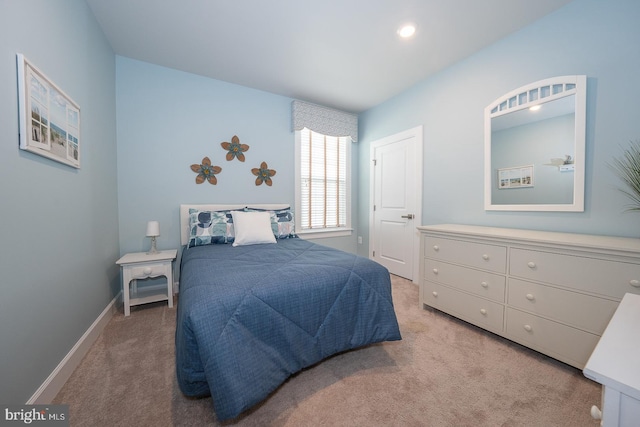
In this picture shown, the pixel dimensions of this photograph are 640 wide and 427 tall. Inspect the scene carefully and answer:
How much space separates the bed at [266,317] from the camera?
1.13 m

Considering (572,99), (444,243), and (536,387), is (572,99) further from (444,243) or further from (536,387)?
(536,387)

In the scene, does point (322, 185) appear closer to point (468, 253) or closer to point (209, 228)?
point (209, 228)

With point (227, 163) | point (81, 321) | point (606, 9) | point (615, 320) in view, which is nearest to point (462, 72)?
point (606, 9)

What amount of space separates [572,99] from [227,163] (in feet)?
11.4

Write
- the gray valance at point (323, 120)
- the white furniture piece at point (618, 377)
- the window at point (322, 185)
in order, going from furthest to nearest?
1. the window at point (322, 185)
2. the gray valance at point (323, 120)
3. the white furniture piece at point (618, 377)

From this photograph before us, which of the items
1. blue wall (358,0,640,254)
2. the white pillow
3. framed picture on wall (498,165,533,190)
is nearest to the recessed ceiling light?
blue wall (358,0,640,254)

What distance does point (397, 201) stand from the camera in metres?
3.48

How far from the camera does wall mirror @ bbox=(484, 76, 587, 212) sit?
187 cm

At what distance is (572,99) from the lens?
1881mm

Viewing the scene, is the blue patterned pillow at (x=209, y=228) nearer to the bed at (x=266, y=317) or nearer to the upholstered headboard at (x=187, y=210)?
the upholstered headboard at (x=187, y=210)

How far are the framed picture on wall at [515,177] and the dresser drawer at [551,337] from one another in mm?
1124

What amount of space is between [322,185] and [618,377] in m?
3.57

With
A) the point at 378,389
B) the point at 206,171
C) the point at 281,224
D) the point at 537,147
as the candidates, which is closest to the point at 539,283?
the point at 537,147

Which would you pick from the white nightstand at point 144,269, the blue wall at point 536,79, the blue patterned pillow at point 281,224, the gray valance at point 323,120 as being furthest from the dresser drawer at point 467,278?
the white nightstand at point 144,269
